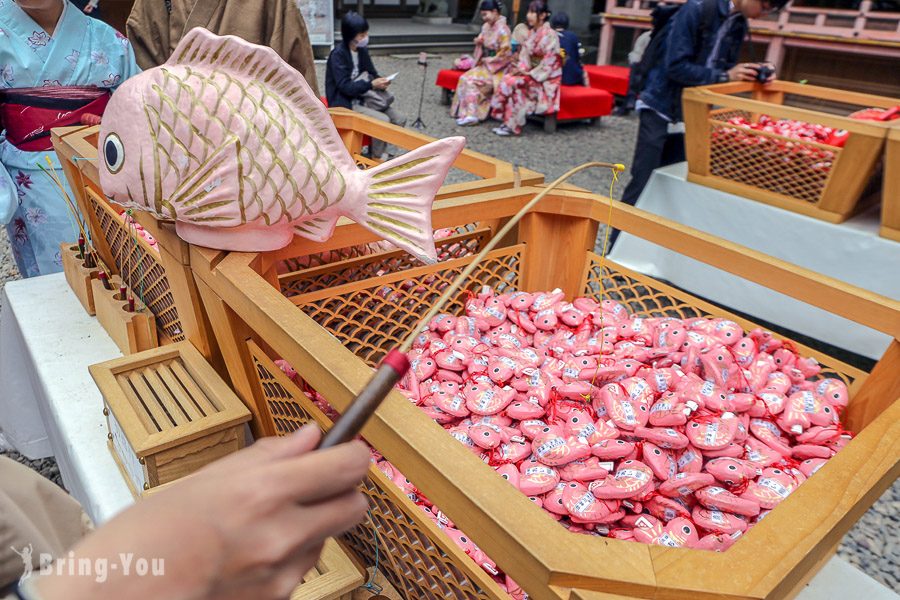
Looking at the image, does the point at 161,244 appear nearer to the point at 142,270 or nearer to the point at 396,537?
the point at 142,270

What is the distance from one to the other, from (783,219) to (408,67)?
783cm

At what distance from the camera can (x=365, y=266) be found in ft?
4.76

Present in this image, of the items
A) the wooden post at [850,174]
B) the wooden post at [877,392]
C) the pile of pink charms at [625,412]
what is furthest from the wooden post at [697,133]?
the wooden post at [877,392]

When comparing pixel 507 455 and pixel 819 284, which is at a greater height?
pixel 819 284

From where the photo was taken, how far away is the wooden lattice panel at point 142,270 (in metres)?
1.35

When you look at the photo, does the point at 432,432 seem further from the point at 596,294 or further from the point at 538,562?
the point at 596,294

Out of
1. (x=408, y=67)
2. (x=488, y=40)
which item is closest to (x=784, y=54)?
(x=488, y=40)

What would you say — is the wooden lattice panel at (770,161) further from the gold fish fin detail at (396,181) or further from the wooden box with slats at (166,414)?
the wooden box with slats at (166,414)

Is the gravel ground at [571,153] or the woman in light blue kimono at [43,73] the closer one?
the gravel ground at [571,153]

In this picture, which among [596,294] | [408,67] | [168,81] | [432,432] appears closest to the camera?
[432,432]

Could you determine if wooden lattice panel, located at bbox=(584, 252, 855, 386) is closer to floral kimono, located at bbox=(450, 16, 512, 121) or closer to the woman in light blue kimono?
the woman in light blue kimono

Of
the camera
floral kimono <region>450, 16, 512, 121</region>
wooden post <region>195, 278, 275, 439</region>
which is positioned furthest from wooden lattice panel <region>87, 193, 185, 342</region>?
floral kimono <region>450, 16, 512, 121</region>

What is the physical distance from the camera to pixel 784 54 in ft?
21.5

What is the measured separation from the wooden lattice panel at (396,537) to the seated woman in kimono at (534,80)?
5743 mm
